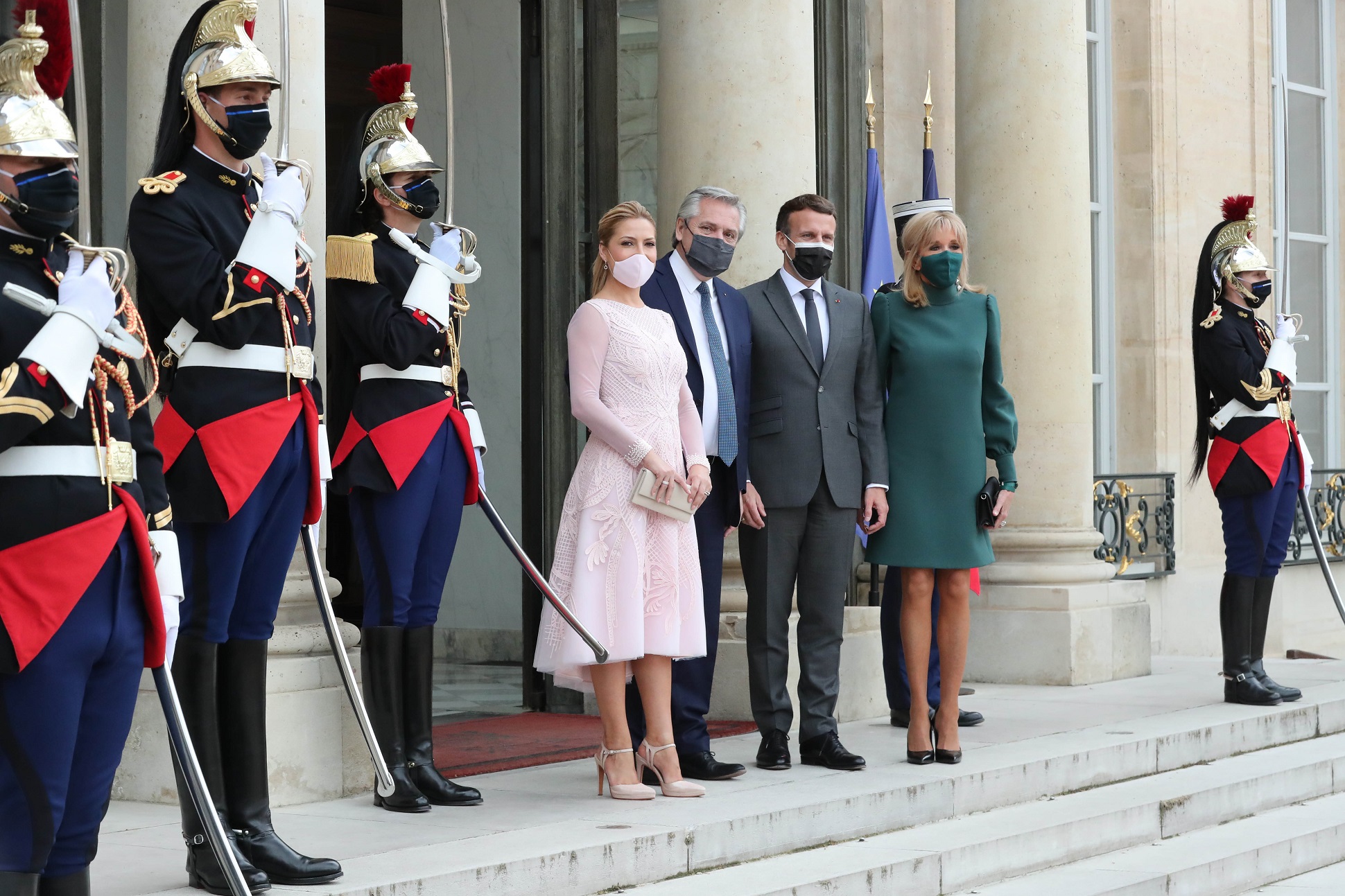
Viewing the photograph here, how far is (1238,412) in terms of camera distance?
7.64 meters

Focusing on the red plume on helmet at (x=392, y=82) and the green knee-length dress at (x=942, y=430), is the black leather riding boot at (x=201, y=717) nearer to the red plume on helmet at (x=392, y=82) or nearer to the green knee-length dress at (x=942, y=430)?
the red plume on helmet at (x=392, y=82)

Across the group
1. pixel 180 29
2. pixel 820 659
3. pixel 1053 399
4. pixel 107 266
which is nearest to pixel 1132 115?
pixel 1053 399

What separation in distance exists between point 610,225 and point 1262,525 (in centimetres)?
369

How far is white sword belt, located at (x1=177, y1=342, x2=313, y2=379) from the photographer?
160 inches

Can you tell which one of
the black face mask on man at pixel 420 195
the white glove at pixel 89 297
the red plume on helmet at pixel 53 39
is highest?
the red plume on helmet at pixel 53 39

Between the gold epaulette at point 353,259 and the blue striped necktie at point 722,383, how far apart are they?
1212mm

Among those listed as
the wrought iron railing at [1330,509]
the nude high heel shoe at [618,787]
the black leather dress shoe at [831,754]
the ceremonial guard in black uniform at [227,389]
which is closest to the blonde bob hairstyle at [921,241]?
the black leather dress shoe at [831,754]

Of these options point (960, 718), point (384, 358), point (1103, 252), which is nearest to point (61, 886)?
point (384, 358)

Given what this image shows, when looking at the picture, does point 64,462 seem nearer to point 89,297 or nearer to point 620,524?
point 89,297

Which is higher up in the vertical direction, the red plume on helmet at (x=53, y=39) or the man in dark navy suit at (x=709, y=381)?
Result: the red plume on helmet at (x=53, y=39)

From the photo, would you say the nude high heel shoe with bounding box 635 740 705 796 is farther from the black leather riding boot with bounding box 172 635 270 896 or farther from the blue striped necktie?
the black leather riding boot with bounding box 172 635 270 896

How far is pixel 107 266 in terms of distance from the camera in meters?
3.29

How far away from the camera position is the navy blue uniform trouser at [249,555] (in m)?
4.02

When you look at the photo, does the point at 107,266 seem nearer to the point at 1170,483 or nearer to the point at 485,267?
the point at 485,267
